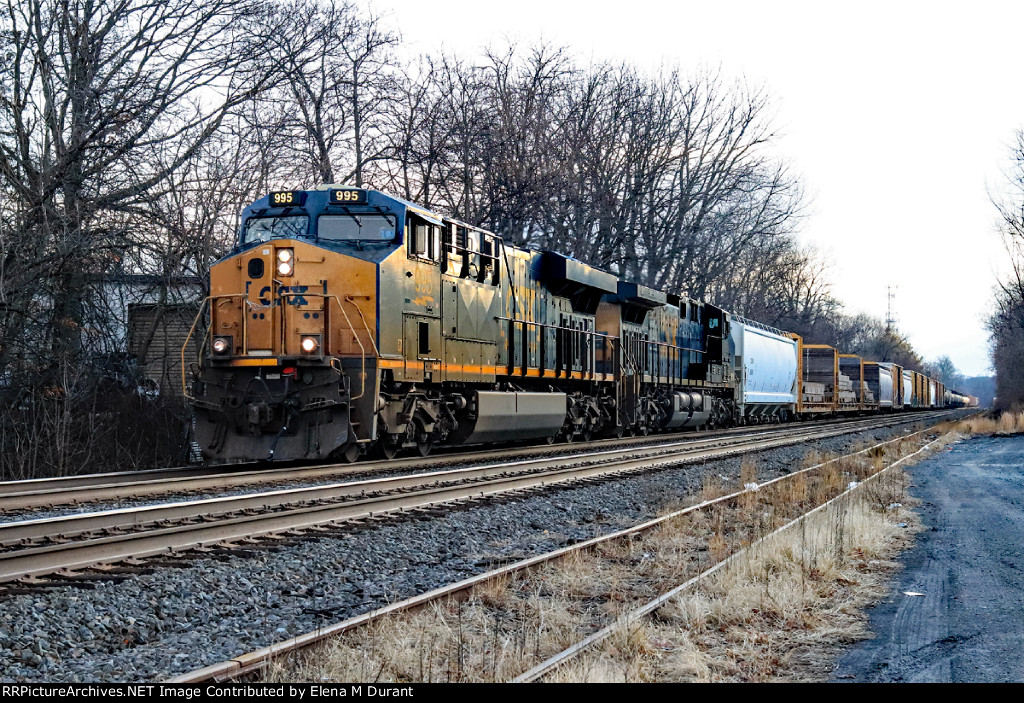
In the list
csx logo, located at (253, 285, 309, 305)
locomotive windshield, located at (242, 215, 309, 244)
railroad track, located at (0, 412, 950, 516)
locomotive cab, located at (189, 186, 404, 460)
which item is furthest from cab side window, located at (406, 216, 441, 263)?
railroad track, located at (0, 412, 950, 516)

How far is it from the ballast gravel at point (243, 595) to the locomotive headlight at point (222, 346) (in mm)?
4540

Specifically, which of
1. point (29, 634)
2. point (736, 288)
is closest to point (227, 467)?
point (29, 634)

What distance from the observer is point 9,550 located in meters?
6.16

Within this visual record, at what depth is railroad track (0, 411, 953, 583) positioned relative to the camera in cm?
596

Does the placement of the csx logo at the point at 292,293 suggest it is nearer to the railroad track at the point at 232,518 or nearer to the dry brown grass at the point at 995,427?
the railroad track at the point at 232,518

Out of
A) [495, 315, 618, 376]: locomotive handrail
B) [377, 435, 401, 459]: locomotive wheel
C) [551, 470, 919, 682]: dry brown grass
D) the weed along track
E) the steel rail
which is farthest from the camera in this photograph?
[495, 315, 618, 376]: locomotive handrail

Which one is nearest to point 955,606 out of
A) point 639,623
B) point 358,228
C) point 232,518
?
point 639,623

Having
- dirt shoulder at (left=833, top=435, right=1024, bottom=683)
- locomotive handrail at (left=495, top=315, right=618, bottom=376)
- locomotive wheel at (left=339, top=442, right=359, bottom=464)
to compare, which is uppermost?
locomotive handrail at (left=495, top=315, right=618, bottom=376)

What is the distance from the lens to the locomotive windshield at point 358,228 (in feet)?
41.1

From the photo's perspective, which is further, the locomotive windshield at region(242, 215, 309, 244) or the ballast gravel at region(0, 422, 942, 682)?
the locomotive windshield at region(242, 215, 309, 244)

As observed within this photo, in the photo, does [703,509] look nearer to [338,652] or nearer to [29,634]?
[338,652]

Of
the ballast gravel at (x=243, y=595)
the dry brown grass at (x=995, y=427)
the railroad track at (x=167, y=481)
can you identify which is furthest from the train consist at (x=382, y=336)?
the dry brown grass at (x=995, y=427)

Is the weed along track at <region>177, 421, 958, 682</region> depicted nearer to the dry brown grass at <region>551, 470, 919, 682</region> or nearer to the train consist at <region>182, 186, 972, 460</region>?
the dry brown grass at <region>551, 470, 919, 682</region>

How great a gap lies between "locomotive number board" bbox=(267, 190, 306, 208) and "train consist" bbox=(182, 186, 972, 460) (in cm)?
2
